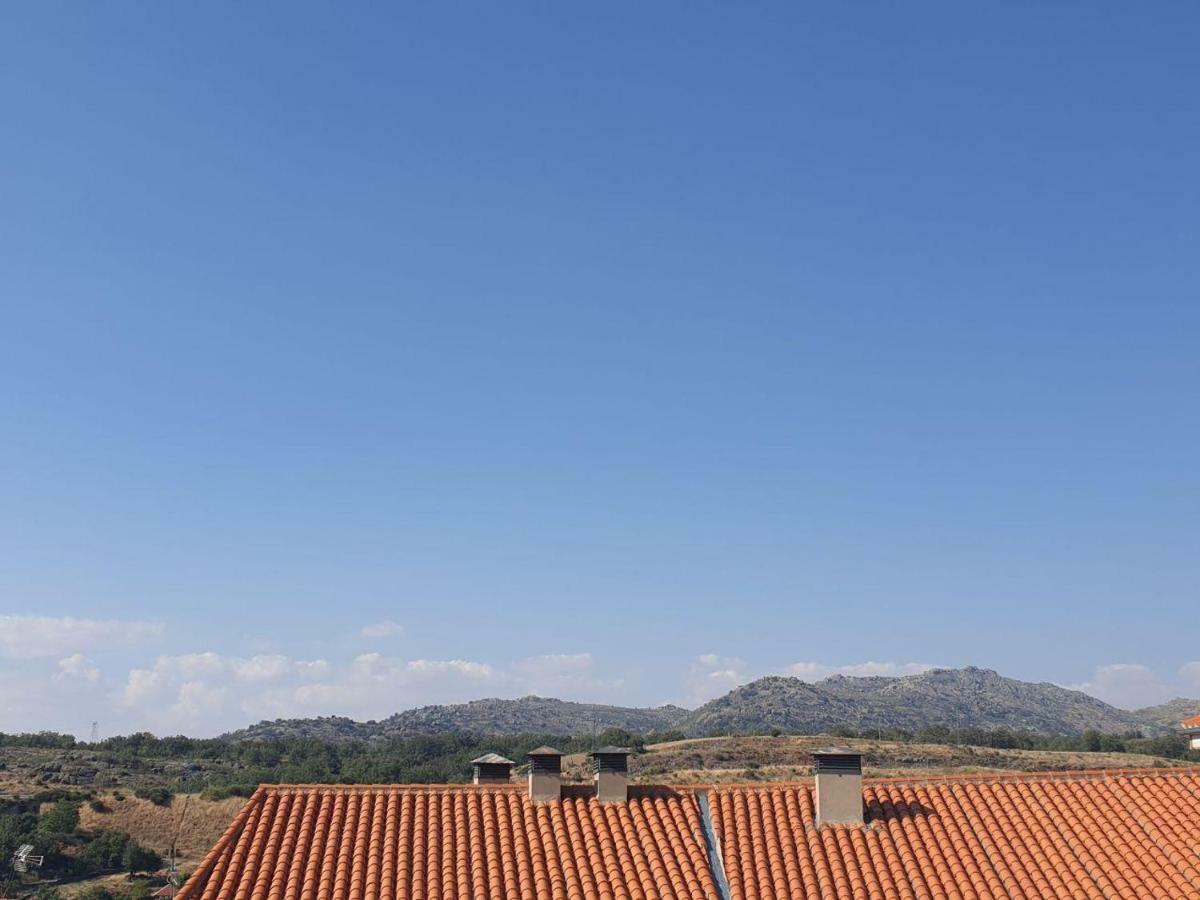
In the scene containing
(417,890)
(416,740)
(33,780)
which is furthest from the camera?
(416,740)

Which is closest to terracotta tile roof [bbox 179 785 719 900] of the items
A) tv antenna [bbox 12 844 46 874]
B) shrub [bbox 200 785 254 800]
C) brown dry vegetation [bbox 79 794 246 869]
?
tv antenna [bbox 12 844 46 874]

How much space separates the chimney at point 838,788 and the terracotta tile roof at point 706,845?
0.31 meters

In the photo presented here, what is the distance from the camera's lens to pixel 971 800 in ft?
75.3

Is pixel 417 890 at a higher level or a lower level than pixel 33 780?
lower

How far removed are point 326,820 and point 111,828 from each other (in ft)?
220

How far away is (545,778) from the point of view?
73.2 ft

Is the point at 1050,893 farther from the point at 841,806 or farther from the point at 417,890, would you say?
the point at 417,890

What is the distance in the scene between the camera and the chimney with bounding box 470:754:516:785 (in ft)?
79.0

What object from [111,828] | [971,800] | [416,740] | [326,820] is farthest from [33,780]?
[971,800]

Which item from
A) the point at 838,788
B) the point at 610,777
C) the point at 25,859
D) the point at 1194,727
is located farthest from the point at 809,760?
the point at 610,777

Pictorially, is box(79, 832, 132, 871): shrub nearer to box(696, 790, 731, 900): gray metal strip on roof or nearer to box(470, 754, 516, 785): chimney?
box(470, 754, 516, 785): chimney

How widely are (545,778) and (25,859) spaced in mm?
58426

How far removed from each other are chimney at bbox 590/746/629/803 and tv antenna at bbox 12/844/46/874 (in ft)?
192

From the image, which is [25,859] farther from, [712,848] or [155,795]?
[712,848]
